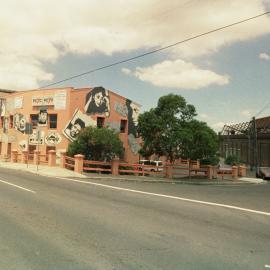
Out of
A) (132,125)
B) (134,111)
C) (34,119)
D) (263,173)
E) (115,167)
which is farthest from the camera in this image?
(263,173)

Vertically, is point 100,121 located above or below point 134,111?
below

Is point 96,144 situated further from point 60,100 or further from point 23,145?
point 23,145

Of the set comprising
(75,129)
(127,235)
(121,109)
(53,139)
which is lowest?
(127,235)

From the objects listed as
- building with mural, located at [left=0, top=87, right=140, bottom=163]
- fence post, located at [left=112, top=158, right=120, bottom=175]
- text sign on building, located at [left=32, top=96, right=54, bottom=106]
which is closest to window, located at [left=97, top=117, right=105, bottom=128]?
building with mural, located at [left=0, top=87, right=140, bottom=163]

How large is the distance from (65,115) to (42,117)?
2.90 meters

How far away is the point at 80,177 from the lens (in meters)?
25.6

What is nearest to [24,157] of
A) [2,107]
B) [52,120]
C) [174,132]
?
[52,120]

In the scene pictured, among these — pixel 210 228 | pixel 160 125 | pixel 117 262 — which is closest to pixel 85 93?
pixel 160 125

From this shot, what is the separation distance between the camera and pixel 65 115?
37.4 meters

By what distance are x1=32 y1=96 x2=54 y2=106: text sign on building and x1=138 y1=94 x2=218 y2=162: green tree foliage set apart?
9.76 metres

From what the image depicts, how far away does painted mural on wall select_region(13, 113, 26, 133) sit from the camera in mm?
41000

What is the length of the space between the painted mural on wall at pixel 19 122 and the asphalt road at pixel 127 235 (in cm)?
2831

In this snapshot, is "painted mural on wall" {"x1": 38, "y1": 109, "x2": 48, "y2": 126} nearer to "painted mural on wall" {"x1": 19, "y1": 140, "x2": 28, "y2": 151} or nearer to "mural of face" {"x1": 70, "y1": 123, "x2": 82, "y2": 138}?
"mural of face" {"x1": 70, "y1": 123, "x2": 82, "y2": 138}

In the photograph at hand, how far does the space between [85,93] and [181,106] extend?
31.8 feet
